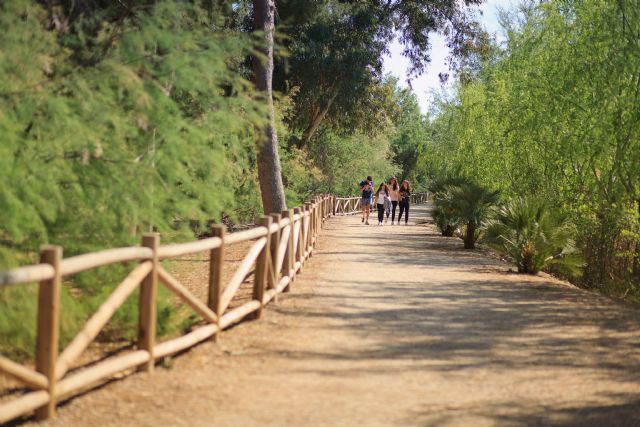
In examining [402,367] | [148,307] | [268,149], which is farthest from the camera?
[268,149]

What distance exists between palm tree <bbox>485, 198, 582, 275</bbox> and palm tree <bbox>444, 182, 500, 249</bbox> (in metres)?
5.73

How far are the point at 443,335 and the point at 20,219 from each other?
4.85 meters

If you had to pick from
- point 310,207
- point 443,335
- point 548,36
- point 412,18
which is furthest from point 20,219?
point 412,18

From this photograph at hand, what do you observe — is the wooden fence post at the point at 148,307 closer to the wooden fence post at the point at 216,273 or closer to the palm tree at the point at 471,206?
the wooden fence post at the point at 216,273

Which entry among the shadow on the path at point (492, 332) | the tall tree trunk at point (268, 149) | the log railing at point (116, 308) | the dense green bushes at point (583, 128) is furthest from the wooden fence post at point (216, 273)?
the tall tree trunk at point (268, 149)

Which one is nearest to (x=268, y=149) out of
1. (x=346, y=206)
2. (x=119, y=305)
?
(x=119, y=305)

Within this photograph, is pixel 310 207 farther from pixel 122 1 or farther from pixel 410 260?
pixel 122 1

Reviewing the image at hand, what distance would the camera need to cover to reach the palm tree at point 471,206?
2444cm

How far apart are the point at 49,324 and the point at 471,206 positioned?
760 inches

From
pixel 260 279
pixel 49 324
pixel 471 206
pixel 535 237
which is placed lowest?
pixel 260 279

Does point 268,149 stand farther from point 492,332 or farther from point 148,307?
point 148,307

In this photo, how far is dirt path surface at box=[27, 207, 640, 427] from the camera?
22.2 feet

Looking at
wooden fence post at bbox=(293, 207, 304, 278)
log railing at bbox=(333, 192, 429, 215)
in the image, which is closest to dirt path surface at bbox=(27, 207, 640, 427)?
wooden fence post at bbox=(293, 207, 304, 278)

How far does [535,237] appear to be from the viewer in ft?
56.8
